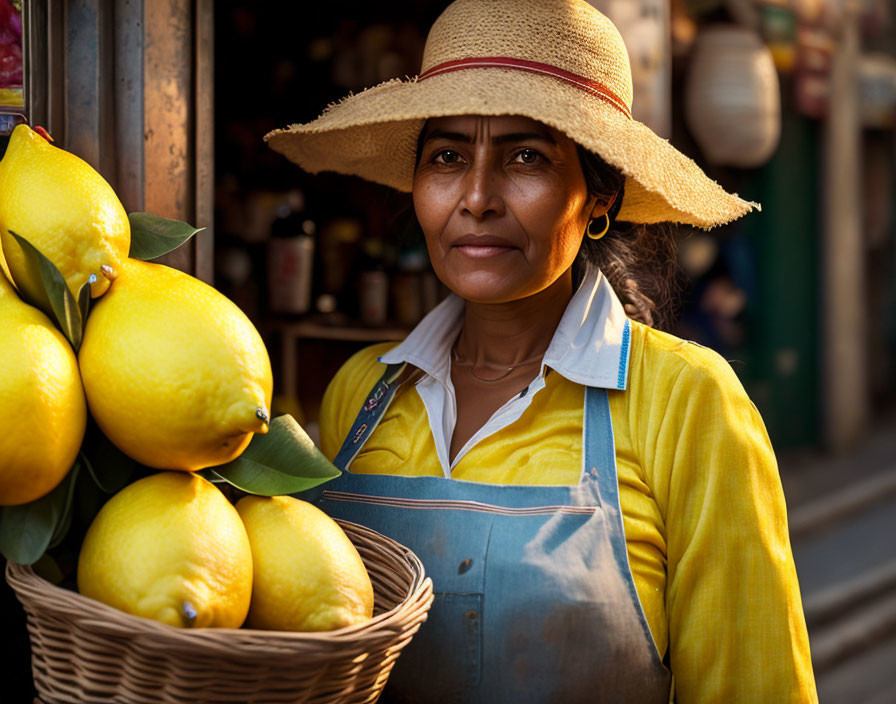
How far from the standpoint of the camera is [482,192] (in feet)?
4.96

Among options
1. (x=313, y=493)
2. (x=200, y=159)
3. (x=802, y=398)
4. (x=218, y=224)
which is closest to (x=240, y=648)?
(x=313, y=493)

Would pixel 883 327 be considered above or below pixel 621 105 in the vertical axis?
below

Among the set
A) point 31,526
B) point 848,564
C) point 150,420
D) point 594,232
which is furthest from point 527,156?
point 848,564

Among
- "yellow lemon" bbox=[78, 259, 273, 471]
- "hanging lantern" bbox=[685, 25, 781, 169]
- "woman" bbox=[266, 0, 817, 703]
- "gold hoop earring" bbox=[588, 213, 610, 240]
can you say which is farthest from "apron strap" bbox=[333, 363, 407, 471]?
"hanging lantern" bbox=[685, 25, 781, 169]

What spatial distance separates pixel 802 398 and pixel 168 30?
5029 millimetres

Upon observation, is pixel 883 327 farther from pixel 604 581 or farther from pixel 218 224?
pixel 604 581

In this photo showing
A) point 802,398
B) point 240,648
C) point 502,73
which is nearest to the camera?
point 240,648

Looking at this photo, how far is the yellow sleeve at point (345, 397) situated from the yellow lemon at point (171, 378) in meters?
0.78

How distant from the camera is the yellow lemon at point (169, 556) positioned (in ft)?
3.06

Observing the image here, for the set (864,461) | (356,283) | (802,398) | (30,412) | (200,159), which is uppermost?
(200,159)

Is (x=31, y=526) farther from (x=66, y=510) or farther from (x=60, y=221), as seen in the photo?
(x=60, y=221)

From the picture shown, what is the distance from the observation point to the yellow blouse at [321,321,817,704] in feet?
4.71

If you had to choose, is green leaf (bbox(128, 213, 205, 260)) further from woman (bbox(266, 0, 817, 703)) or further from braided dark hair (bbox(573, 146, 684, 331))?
braided dark hair (bbox(573, 146, 684, 331))

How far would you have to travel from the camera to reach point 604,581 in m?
1.41
